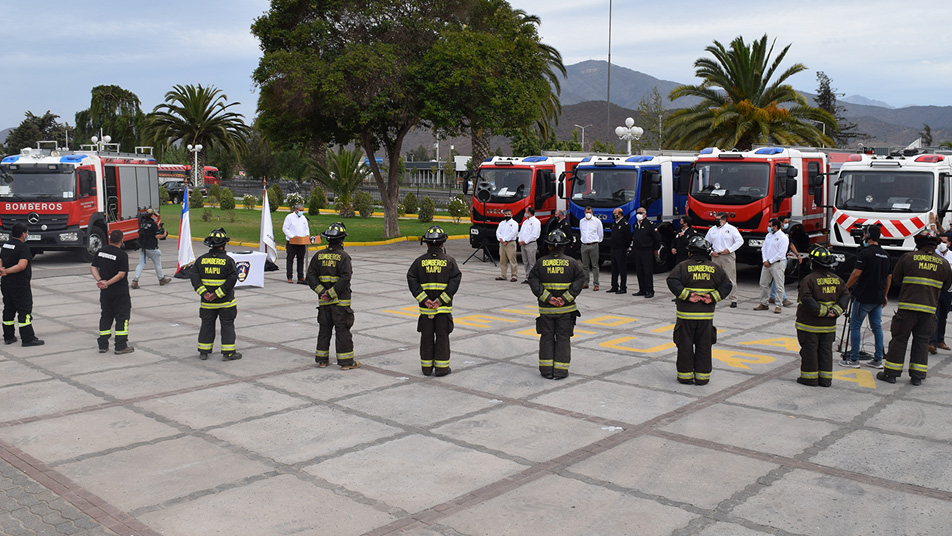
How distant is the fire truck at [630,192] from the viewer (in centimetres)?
2003

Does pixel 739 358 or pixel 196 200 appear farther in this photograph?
pixel 196 200

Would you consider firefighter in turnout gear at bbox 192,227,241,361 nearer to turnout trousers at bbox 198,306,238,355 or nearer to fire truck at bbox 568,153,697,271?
turnout trousers at bbox 198,306,238,355

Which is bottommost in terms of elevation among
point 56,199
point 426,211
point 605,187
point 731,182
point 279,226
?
point 279,226

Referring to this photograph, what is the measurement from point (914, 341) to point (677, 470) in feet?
15.3

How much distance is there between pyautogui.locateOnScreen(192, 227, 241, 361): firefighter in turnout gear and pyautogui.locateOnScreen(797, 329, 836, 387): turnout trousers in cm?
705

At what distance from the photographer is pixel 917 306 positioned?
945 centimetres

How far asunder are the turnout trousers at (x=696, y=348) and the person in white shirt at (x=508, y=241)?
30.3ft

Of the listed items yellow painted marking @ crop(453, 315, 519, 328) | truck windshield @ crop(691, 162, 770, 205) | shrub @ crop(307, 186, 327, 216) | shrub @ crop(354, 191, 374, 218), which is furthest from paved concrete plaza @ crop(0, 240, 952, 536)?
shrub @ crop(307, 186, 327, 216)

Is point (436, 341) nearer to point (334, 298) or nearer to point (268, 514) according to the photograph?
point (334, 298)

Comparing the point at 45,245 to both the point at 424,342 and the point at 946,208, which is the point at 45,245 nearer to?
the point at 424,342

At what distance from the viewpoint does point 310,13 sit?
25469 mm

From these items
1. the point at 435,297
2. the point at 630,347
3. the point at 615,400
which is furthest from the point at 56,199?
the point at 615,400

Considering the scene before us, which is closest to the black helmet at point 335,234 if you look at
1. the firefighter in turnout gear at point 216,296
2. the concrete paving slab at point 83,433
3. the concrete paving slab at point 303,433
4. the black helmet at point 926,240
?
the firefighter in turnout gear at point 216,296

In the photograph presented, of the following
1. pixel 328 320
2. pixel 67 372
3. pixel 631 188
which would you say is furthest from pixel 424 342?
pixel 631 188
